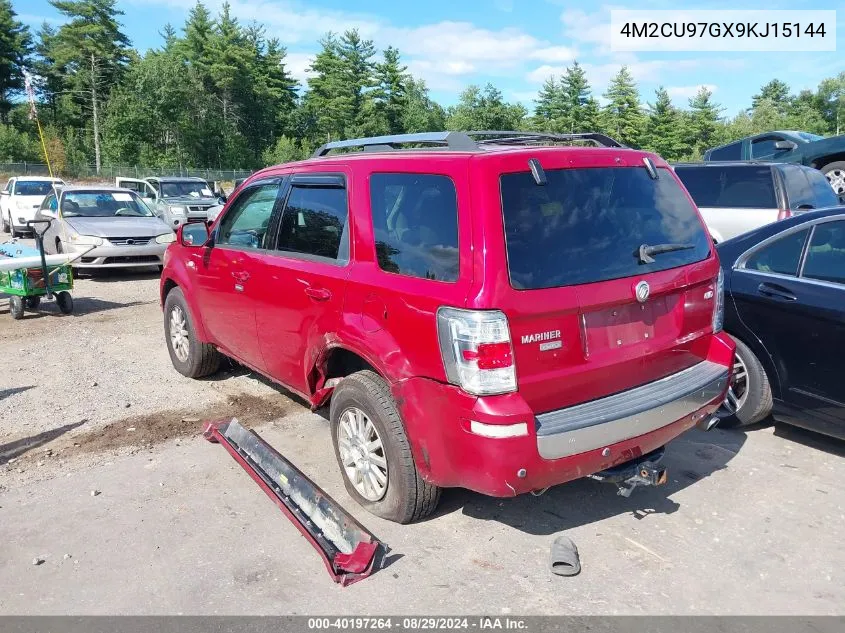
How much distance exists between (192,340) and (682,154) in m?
72.5

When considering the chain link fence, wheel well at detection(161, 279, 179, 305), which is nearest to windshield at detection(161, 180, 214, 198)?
wheel well at detection(161, 279, 179, 305)

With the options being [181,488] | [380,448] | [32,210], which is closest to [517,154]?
[380,448]

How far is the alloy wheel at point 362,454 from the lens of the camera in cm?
373

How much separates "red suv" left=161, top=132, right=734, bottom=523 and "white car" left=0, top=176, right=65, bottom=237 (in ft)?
62.3

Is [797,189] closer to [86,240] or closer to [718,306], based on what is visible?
[718,306]

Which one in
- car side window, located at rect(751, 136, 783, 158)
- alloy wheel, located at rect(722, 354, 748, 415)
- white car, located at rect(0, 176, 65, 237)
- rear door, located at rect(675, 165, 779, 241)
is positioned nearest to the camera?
alloy wheel, located at rect(722, 354, 748, 415)

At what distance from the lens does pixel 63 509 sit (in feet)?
13.1

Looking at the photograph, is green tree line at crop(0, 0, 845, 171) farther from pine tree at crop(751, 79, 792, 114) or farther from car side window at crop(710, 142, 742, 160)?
car side window at crop(710, 142, 742, 160)

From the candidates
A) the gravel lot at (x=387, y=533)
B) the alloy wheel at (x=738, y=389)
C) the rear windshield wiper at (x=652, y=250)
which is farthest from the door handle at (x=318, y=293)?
the alloy wheel at (x=738, y=389)

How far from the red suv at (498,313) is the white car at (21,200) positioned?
748 inches

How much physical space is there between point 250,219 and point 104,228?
852cm

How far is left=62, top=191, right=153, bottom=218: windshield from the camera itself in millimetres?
13172

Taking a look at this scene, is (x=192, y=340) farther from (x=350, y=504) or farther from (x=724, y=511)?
(x=724, y=511)

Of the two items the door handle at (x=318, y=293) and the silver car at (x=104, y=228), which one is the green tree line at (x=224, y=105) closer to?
the silver car at (x=104, y=228)
